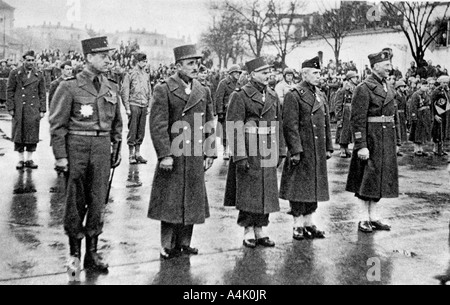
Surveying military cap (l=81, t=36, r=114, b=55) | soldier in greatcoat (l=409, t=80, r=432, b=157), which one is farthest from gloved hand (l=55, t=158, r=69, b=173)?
soldier in greatcoat (l=409, t=80, r=432, b=157)

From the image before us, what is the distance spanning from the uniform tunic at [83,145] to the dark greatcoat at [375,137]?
3.28m

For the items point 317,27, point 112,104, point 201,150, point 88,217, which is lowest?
point 88,217

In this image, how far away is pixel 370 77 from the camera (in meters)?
7.25

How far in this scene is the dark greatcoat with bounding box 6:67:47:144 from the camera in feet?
35.6

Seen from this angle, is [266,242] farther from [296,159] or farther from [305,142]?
[305,142]

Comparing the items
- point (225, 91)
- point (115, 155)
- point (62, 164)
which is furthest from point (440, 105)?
point (62, 164)

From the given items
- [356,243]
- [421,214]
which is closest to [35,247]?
[356,243]

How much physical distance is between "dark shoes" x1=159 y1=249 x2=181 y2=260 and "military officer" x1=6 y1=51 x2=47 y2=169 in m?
6.00

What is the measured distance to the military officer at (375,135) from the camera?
279 inches

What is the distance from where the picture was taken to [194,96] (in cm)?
573

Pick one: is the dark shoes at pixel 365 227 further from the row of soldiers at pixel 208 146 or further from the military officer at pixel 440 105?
the military officer at pixel 440 105

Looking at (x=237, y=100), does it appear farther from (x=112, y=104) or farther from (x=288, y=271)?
(x=288, y=271)

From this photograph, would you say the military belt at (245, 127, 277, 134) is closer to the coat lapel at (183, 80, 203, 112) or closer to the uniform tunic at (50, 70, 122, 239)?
the coat lapel at (183, 80, 203, 112)
